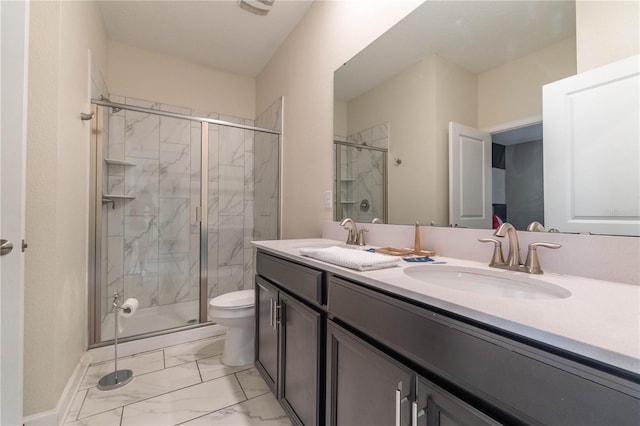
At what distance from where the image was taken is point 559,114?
2.87 ft

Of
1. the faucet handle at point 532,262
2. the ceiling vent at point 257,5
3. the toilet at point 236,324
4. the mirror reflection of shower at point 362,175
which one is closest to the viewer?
the faucet handle at point 532,262

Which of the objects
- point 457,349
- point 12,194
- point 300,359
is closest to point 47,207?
point 12,194

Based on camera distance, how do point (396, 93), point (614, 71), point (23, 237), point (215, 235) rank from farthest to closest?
point (215, 235)
point (396, 93)
point (23, 237)
point (614, 71)

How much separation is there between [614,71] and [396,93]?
0.84 metres

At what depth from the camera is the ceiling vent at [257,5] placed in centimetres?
208

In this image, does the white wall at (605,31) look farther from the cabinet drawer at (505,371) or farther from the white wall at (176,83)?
the white wall at (176,83)

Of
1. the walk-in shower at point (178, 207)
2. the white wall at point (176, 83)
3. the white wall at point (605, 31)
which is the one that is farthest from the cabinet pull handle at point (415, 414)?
the white wall at point (176, 83)

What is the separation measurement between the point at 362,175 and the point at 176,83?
2433mm

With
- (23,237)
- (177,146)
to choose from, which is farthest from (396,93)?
(177,146)

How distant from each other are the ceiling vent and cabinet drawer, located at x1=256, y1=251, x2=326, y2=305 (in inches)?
75.1

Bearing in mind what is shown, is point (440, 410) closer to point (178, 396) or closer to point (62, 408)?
point (178, 396)

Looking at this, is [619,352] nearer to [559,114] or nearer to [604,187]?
[604,187]

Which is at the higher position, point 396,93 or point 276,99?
point 276,99

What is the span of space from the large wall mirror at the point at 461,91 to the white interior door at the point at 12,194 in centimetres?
156
